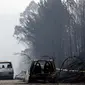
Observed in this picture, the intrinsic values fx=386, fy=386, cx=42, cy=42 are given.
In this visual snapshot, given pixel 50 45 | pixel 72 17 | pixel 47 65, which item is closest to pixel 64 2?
pixel 72 17

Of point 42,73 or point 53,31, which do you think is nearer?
point 42,73

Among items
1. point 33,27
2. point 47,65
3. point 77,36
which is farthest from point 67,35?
point 47,65

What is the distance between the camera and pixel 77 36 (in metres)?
79.4

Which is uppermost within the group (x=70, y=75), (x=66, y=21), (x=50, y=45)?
(x=66, y=21)

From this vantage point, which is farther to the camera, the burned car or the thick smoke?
the thick smoke

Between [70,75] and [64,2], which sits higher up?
[64,2]

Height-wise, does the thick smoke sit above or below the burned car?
above

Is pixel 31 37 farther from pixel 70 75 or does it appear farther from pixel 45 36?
pixel 70 75

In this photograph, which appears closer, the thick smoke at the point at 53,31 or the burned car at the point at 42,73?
the burned car at the point at 42,73

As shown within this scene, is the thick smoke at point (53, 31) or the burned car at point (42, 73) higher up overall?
the thick smoke at point (53, 31)

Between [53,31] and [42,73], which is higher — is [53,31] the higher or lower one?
the higher one

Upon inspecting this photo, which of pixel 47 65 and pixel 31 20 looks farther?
pixel 31 20

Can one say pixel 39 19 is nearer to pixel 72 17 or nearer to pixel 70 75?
pixel 72 17

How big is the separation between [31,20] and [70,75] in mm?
56401
